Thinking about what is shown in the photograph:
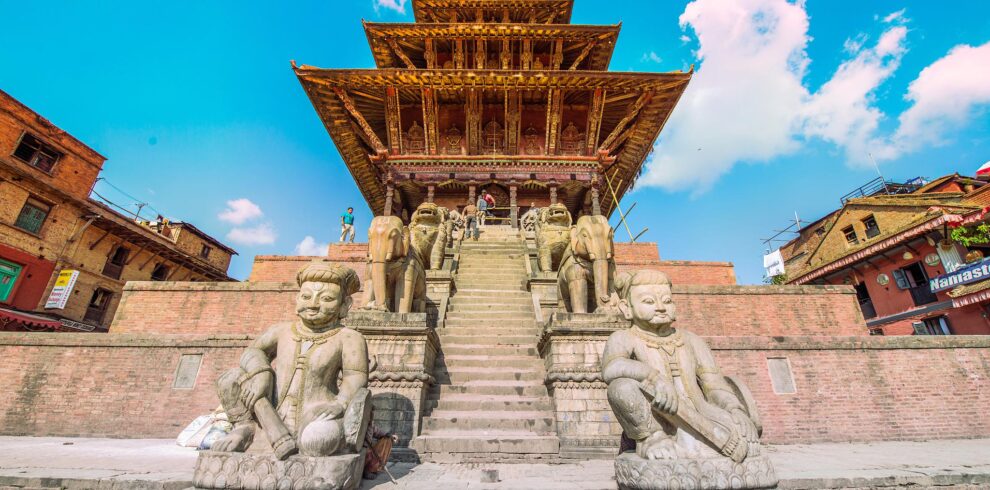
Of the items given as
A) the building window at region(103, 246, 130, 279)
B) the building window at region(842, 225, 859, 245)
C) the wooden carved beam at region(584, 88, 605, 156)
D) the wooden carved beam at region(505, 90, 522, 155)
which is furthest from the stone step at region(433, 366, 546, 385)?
the building window at region(842, 225, 859, 245)

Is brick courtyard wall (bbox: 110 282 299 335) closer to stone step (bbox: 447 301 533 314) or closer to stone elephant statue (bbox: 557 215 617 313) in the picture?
stone step (bbox: 447 301 533 314)

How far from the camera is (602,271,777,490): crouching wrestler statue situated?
2.44 meters

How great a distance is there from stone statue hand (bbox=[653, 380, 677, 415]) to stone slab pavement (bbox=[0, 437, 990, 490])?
0.74m

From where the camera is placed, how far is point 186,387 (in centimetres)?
636

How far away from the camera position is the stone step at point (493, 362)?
582 cm

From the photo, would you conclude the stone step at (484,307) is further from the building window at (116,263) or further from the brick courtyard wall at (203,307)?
the building window at (116,263)

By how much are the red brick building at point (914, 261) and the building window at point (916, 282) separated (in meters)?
0.03

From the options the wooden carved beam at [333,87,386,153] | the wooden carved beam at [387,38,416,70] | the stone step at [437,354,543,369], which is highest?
the wooden carved beam at [387,38,416,70]

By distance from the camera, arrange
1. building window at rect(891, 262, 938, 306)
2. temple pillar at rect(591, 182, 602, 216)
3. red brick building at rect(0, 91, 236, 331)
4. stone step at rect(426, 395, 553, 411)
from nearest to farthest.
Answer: stone step at rect(426, 395, 553, 411)
red brick building at rect(0, 91, 236, 331)
building window at rect(891, 262, 938, 306)
temple pillar at rect(591, 182, 602, 216)

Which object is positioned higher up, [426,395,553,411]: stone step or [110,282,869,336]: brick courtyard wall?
[110,282,869,336]: brick courtyard wall

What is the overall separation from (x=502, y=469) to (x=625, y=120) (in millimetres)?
17094

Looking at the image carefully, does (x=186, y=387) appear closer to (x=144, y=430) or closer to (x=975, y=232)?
(x=144, y=430)

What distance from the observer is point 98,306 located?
19.3 metres

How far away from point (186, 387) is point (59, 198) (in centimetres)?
1890
